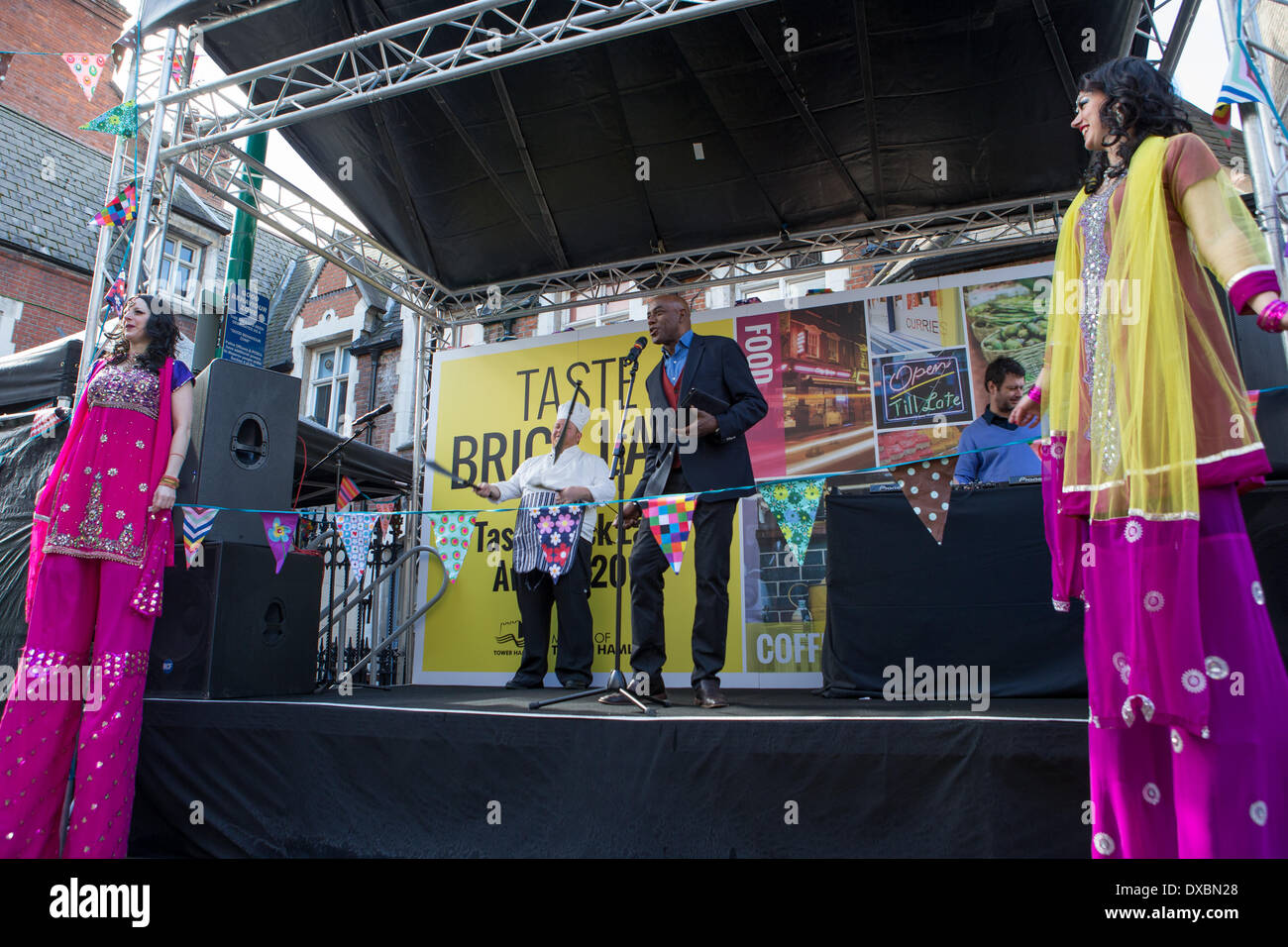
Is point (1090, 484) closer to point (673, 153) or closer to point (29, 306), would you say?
point (673, 153)

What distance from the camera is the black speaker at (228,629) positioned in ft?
12.5

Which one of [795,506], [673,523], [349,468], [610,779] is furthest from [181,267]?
[610,779]

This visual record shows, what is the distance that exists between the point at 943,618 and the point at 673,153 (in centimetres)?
390

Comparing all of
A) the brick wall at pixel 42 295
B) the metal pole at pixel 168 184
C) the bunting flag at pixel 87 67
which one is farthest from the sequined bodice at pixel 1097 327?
the brick wall at pixel 42 295

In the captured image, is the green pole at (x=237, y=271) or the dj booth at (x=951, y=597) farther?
the green pole at (x=237, y=271)

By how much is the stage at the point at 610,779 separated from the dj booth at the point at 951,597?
208mm

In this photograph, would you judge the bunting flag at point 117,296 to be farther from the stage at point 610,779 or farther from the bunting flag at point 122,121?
the stage at point 610,779

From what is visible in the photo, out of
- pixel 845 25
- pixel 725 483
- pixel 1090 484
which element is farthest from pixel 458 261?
pixel 1090 484

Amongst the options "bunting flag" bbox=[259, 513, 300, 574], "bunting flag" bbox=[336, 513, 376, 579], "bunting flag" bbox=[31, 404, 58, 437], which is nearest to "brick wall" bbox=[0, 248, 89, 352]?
"bunting flag" bbox=[31, 404, 58, 437]

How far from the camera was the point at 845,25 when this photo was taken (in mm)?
4793

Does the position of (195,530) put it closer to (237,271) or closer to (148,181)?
(148,181)

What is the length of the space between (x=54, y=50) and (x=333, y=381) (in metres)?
8.47

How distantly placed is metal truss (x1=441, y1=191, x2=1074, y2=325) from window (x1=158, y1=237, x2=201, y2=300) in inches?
462

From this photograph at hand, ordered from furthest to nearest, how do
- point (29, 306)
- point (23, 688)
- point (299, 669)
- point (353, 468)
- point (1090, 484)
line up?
1. point (29, 306)
2. point (353, 468)
3. point (299, 669)
4. point (23, 688)
5. point (1090, 484)
